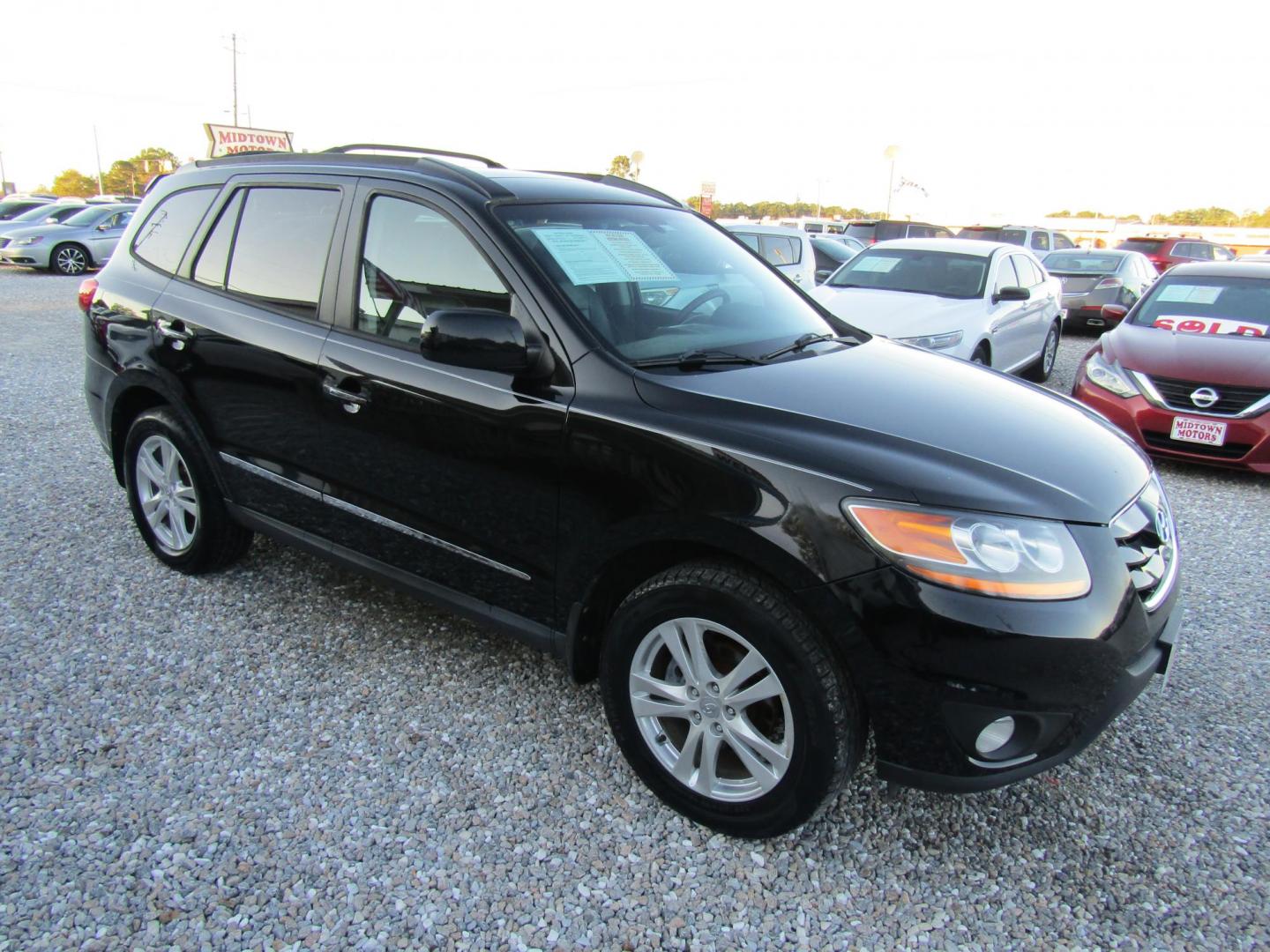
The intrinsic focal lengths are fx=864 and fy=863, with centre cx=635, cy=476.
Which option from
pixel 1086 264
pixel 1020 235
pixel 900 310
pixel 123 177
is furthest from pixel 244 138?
pixel 123 177

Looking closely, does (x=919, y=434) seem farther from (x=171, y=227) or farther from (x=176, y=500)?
(x=171, y=227)

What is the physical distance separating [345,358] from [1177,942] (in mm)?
2865

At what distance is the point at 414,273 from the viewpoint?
287 centimetres

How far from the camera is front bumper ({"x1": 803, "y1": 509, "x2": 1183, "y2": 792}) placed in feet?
6.44

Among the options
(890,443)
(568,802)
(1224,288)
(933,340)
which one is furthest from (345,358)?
(1224,288)

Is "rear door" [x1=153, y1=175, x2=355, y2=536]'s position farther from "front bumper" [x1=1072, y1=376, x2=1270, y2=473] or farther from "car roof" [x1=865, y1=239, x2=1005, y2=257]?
"car roof" [x1=865, y1=239, x2=1005, y2=257]

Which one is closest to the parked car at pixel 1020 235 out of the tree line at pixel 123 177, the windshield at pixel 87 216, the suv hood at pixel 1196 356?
the suv hood at pixel 1196 356

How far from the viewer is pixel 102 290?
12.7ft

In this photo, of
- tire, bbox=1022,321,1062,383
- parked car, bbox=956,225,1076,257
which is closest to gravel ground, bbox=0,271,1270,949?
tire, bbox=1022,321,1062,383

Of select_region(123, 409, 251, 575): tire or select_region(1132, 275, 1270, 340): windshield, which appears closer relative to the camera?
select_region(123, 409, 251, 575): tire

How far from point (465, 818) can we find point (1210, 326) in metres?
6.49

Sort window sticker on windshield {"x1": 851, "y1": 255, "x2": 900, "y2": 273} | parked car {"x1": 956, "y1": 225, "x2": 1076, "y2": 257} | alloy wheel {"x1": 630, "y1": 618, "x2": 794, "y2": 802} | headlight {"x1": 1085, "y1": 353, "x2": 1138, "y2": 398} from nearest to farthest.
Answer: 1. alloy wheel {"x1": 630, "y1": 618, "x2": 794, "y2": 802}
2. headlight {"x1": 1085, "y1": 353, "x2": 1138, "y2": 398}
3. window sticker on windshield {"x1": 851, "y1": 255, "x2": 900, "y2": 273}
4. parked car {"x1": 956, "y1": 225, "x2": 1076, "y2": 257}

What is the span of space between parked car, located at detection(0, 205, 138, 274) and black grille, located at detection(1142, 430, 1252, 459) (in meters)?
18.2

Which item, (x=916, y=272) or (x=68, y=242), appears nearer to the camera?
(x=916, y=272)
